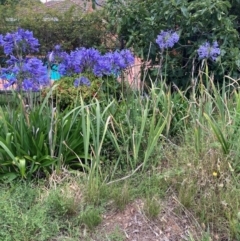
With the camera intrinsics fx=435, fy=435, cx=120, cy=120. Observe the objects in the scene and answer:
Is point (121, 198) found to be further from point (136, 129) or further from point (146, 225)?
point (136, 129)

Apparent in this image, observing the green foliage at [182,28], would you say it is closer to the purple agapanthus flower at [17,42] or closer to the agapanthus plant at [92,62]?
the agapanthus plant at [92,62]

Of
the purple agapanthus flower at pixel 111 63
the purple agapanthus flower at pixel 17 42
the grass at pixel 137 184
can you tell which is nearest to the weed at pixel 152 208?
the grass at pixel 137 184

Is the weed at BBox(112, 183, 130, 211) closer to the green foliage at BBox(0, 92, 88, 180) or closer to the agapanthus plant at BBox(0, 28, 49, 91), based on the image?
the green foliage at BBox(0, 92, 88, 180)

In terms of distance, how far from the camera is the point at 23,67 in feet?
11.2

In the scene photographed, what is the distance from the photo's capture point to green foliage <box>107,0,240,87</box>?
5.20 metres

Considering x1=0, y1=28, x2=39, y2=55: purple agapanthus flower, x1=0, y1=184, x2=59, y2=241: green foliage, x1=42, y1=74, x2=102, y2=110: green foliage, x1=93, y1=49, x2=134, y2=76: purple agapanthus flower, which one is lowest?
x1=0, y1=184, x2=59, y2=241: green foliage

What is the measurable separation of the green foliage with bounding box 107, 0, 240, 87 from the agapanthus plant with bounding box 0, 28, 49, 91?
5.64 feet

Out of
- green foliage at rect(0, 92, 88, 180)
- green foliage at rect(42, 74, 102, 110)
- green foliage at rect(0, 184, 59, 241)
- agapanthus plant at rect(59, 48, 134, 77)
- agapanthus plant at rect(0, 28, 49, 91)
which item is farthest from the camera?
green foliage at rect(42, 74, 102, 110)

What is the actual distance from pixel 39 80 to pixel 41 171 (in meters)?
0.73

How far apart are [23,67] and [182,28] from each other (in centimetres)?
269

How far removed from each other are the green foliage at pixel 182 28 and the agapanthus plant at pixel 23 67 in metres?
1.72

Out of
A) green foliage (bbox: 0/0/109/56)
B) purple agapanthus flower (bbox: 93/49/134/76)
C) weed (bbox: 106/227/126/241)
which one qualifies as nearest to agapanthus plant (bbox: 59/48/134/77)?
purple agapanthus flower (bbox: 93/49/134/76)

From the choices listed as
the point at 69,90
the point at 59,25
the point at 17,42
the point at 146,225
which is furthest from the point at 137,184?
the point at 59,25

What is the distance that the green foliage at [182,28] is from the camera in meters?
5.20
